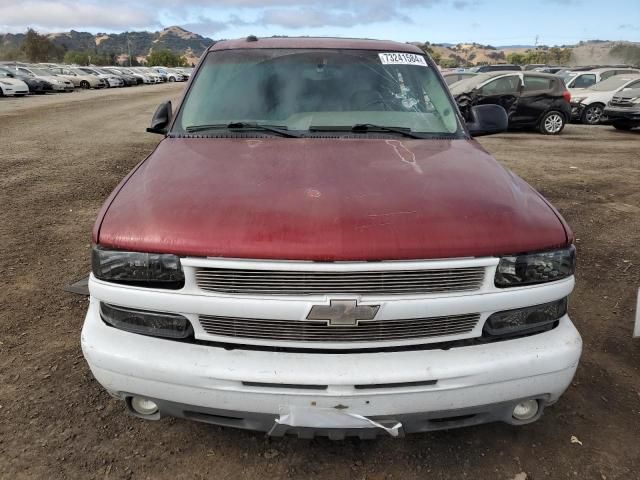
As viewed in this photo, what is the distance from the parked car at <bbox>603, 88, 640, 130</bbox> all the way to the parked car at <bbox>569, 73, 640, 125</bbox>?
3.03 feet

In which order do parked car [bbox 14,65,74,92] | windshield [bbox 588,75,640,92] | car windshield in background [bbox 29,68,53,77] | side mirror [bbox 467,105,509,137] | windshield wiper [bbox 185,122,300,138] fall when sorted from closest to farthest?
windshield wiper [bbox 185,122,300,138], side mirror [bbox 467,105,509,137], windshield [bbox 588,75,640,92], parked car [bbox 14,65,74,92], car windshield in background [bbox 29,68,53,77]

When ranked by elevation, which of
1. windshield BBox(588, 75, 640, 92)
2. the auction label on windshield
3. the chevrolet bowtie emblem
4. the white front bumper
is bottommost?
windshield BBox(588, 75, 640, 92)

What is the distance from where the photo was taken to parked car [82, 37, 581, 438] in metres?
1.99

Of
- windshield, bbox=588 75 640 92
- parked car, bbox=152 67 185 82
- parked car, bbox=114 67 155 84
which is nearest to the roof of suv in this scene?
windshield, bbox=588 75 640 92

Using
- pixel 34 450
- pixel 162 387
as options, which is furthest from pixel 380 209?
pixel 34 450

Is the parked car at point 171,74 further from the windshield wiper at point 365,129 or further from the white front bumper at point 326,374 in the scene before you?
the white front bumper at point 326,374

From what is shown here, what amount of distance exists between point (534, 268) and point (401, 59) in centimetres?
209

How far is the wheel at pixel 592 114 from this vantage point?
16.8 m

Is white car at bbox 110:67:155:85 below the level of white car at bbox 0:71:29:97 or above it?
below

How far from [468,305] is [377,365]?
1.39 ft

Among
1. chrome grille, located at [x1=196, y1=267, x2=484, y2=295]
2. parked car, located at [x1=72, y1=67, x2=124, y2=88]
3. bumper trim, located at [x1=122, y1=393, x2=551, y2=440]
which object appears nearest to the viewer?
chrome grille, located at [x1=196, y1=267, x2=484, y2=295]

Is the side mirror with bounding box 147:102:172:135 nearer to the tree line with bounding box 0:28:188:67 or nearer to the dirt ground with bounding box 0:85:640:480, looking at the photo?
the dirt ground with bounding box 0:85:640:480

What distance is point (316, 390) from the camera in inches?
79.0

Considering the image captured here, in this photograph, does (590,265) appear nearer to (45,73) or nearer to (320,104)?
(320,104)
